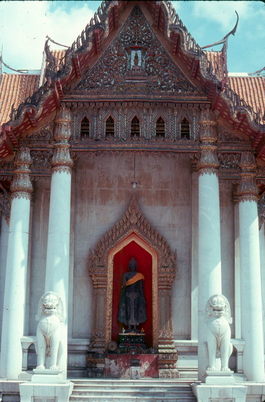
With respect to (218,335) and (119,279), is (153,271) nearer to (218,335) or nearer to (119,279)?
(119,279)

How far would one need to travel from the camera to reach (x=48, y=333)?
41.0 ft

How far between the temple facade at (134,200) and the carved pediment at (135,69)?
24mm

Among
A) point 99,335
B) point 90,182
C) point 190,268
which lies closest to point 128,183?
point 90,182

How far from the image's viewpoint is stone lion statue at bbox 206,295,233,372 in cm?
1246

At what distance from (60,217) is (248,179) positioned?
3.92 metres

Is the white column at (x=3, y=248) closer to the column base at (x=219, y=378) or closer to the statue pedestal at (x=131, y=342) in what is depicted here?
the statue pedestal at (x=131, y=342)

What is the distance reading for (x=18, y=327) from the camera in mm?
13602

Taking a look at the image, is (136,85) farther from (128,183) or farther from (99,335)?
(99,335)

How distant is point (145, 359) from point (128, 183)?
398 centimetres

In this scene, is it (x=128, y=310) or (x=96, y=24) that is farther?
(x=128, y=310)

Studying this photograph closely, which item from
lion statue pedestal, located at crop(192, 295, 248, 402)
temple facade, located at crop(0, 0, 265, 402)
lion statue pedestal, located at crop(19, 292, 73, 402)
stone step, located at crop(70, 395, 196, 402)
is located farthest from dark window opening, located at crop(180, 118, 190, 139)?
stone step, located at crop(70, 395, 196, 402)

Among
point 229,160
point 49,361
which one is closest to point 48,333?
point 49,361

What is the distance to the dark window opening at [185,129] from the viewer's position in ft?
47.9

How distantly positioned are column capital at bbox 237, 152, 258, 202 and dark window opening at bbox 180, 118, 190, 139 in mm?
1230
